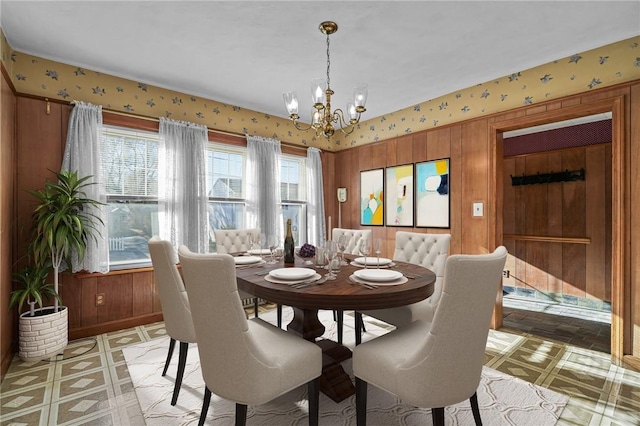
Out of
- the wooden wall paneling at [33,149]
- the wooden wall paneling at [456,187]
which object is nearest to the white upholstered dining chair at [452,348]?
the wooden wall paneling at [456,187]

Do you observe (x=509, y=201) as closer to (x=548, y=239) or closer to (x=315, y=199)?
(x=548, y=239)

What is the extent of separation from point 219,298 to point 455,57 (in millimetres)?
2932

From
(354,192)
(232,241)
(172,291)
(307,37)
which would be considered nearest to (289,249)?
(172,291)

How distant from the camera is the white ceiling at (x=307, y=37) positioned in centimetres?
216

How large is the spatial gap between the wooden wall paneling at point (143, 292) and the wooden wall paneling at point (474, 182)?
11.8 ft

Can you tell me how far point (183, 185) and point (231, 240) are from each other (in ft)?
3.01

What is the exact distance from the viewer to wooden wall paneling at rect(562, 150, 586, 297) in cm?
432

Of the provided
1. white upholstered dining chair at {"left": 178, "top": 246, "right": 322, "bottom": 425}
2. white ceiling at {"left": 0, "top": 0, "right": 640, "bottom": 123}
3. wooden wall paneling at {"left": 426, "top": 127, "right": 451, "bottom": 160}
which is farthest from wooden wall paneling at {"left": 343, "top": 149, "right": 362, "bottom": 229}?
white upholstered dining chair at {"left": 178, "top": 246, "right": 322, "bottom": 425}

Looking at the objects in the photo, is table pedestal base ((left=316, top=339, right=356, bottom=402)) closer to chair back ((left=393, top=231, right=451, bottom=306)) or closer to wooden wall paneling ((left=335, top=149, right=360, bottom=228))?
chair back ((left=393, top=231, right=451, bottom=306))

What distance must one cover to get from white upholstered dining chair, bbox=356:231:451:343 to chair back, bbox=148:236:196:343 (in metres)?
1.27

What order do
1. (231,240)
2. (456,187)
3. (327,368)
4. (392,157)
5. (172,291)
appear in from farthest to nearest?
(392,157) → (456,187) → (231,240) → (327,368) → (172,291)

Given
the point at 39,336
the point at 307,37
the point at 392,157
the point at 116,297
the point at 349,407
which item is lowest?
the point at 349,407

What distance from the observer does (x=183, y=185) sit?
3.55 m

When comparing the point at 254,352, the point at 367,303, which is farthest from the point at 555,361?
the point at 254,352
